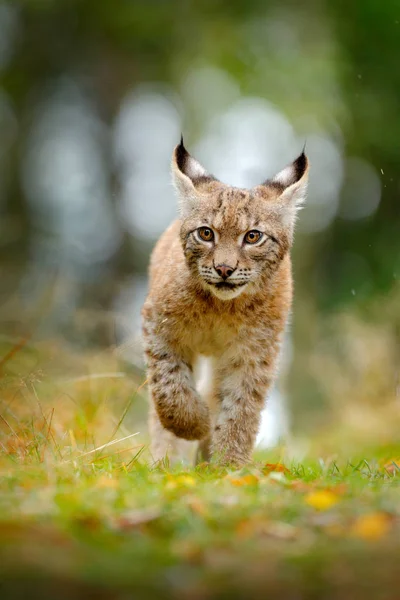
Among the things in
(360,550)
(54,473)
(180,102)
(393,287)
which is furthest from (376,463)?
(180,102)

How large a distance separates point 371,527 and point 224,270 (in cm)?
278

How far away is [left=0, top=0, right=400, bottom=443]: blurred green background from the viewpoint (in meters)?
13.7

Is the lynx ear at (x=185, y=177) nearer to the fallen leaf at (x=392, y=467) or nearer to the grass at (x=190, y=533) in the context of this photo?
the grass at (x=190, y=533)

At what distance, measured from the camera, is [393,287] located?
43.9 feet

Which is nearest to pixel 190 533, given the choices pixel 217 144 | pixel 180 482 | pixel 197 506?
pixel 197 506

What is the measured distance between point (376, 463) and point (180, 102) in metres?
15.5

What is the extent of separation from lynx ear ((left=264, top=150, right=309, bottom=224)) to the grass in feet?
7.30

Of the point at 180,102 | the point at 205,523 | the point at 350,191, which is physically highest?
the point at 180,102

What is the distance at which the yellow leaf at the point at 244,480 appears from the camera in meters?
4.87

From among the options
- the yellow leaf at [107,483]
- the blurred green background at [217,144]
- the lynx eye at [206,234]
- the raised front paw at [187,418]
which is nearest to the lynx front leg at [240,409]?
the raised front paw at [187,418]

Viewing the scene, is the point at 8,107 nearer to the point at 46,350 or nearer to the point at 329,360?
the point at 329,360

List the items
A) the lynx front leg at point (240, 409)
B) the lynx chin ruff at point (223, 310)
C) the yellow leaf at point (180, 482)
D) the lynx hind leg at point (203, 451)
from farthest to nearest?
the lynx hind leg at point (203, 451) < the lynx front leg at point (240, 409) < the lynx chin ruff at point (223, 310) < the yellow leaf at point (180, 482)

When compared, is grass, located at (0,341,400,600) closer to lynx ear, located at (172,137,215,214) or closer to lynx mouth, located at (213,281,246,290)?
lynx mouth, located at (213,281,246,290)

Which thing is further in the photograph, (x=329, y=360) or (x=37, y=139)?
(x=37, y=139)
